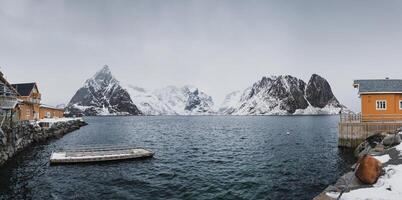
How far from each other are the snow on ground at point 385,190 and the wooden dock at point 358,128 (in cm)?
2883

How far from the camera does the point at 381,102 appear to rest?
1821 inches

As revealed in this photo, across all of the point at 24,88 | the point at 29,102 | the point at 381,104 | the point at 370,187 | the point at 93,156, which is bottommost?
the point at 93,156

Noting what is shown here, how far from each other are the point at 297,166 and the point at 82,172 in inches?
Result: 999

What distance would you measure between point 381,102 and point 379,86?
9.14 ft

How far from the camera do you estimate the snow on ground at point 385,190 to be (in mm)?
14781

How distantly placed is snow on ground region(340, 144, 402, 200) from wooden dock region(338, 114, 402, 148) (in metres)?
28.8

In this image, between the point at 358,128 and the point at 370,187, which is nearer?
the point at 370,187

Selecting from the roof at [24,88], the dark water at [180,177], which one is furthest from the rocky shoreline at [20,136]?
the roof at [24,88]

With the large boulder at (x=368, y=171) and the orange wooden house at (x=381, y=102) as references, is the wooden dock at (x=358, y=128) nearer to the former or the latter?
the orange wooden house at (x=381, y=102)

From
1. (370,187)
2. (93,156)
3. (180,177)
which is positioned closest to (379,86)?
Answer: (180,177)

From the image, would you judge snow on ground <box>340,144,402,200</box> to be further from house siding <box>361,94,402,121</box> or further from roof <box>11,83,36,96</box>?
roof <box>11,83,36,96</box>

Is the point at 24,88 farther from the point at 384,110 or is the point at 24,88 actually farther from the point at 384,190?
the point at 384,190

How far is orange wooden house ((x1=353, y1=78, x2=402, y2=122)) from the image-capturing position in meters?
45.6

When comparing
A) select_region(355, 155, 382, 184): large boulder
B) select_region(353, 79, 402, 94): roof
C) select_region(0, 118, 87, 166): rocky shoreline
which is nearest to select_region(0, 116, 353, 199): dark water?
select_region(0, 118, 87, 166): rocky shoreline
